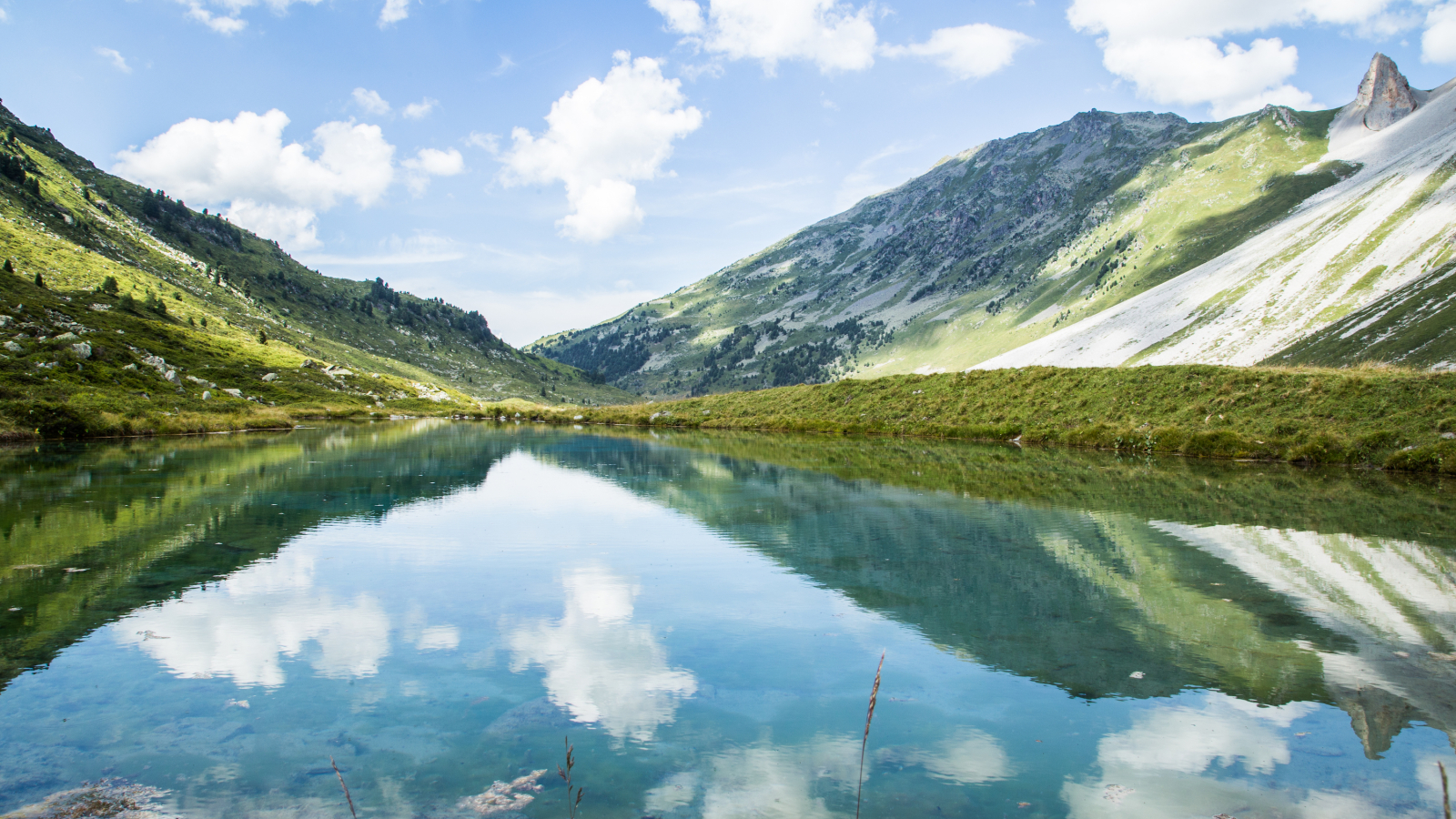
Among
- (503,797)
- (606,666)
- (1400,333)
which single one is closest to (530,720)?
(503,797)

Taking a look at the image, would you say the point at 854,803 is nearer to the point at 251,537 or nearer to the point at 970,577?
Answer: the point at 970,577

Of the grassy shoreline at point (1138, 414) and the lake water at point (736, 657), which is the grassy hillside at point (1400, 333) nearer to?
the grassy shoreline at point (1138, 414)

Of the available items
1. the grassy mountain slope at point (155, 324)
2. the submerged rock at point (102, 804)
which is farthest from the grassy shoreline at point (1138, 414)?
the submerged rock at point (102, 804)

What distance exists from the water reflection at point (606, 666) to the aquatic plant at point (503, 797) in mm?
1289

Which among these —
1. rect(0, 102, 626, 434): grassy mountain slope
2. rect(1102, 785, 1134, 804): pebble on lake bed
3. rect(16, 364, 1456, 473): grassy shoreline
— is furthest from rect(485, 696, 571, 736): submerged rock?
rect(0, 102, 626, 434): grassy mountain slope

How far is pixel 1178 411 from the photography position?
45.9 meters

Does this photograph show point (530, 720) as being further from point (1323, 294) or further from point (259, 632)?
point (1323, 294)

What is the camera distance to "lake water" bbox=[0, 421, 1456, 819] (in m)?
7.16

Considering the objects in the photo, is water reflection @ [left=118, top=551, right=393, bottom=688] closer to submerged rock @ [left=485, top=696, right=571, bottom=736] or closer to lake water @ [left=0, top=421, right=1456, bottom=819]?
lake water @ [left=0, top=421, right=1456, bottom=819]

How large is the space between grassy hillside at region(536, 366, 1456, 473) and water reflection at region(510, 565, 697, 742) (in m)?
38.5

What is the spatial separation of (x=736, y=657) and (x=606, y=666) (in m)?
1.96

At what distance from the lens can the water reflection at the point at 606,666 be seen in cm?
880

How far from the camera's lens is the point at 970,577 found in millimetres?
15195

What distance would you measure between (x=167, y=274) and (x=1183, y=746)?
165316 mm
